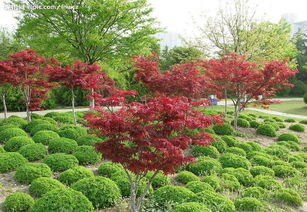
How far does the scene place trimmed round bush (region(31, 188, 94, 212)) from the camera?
3.37m

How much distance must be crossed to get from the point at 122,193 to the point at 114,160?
4.35ft

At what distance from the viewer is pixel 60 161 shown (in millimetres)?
5012

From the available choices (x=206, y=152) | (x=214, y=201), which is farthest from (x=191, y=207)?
(x=206, y=152)

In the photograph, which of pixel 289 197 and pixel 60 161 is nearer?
pixel 289 197

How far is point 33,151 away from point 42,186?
1.62 m

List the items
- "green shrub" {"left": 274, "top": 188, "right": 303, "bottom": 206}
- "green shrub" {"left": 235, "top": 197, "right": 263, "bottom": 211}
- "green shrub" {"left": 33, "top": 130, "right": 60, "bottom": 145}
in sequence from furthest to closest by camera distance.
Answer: "green shrub" {"left": 33, "top": 130, "right": 60, "bottom": 145}, "green shrub" {"left": 274, "top": 188, "right": 303, "bottom": 206}, "green shrub" {"left": 235, "top": 197, "right": 263, "bottom": 211}

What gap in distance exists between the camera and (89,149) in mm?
5680

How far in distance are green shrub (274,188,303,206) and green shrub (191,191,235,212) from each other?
1.22 metres

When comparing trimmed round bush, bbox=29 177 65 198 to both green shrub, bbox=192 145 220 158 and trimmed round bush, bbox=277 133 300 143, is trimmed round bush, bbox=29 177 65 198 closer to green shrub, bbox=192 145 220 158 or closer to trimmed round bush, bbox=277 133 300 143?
green shrub, bbox=192 145 220 158

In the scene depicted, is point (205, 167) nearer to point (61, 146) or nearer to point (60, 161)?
point (60, 161)

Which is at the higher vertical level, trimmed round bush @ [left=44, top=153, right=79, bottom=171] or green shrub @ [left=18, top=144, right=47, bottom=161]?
green shrub @ [left=18, top=144, right=47, bottom=161]

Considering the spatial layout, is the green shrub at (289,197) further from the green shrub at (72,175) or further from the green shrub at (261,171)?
the green shrub at (72,175)

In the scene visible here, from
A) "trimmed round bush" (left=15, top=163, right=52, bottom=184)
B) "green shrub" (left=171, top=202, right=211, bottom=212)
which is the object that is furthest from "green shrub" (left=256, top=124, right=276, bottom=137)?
"trimmed round bush" (left=15, top=163, right=52, bottom=184)

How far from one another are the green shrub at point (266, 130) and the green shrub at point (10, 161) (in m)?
7.73
